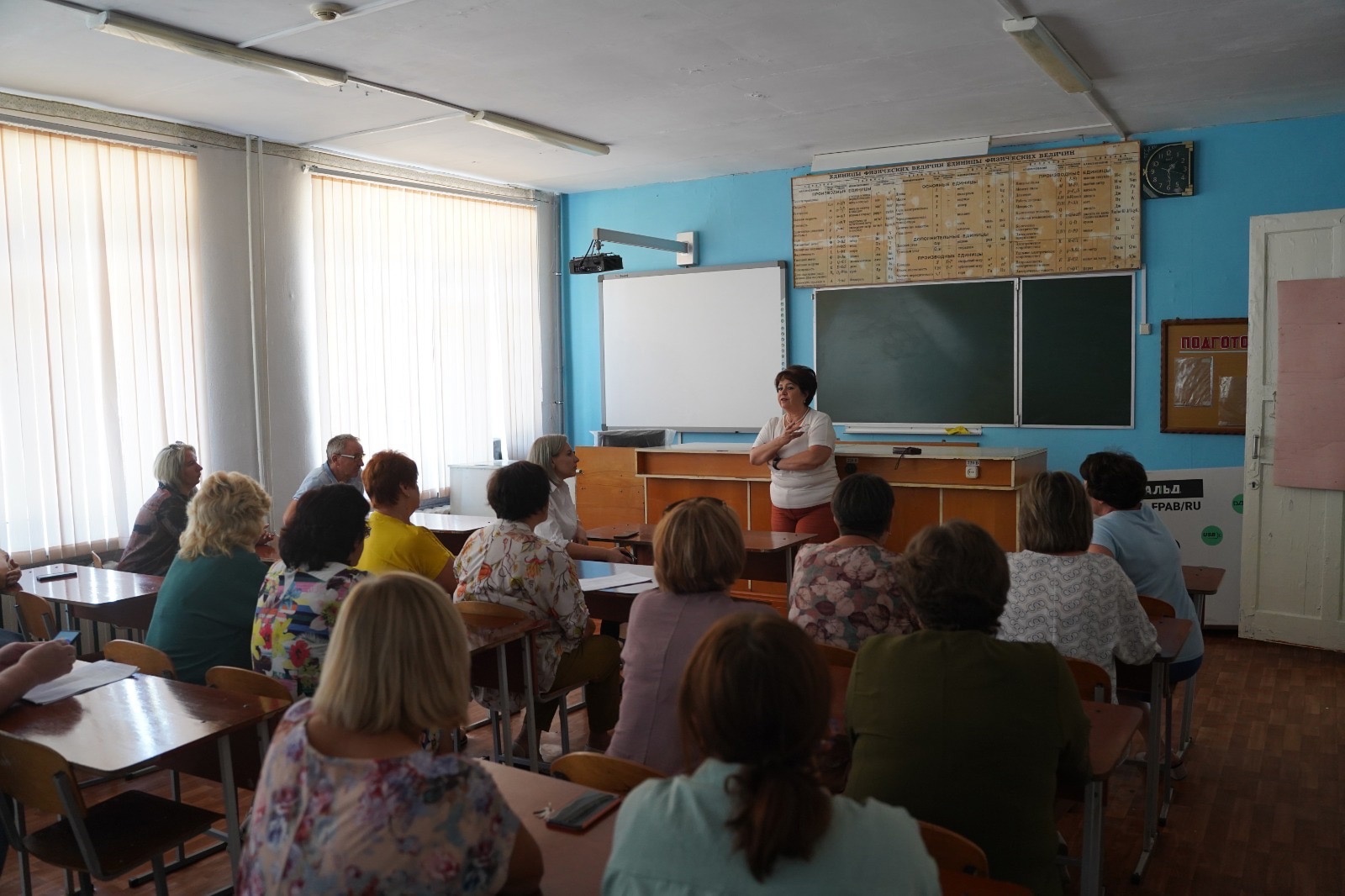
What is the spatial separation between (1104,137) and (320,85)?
463cm

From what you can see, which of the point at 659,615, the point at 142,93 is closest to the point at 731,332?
the point at 142,93

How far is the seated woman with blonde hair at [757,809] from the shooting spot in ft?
3.87

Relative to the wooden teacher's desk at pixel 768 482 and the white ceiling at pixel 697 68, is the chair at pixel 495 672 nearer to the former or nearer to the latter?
the wooden teacher's desk at pixel 768 482

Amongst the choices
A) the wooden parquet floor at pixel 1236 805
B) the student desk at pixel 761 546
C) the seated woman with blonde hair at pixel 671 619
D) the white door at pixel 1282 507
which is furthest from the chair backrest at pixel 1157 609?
the white door at pixel 1282 507

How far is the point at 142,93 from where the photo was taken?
509 centimetres

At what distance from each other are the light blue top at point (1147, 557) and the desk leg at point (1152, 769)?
0.26 m

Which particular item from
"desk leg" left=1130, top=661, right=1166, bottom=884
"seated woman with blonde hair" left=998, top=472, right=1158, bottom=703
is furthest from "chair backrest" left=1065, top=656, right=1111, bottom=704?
"desk leg" left=1130, top=661, right=1166, bottom=884

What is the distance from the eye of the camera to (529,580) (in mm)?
3348

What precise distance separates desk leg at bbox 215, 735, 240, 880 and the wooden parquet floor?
0.72m

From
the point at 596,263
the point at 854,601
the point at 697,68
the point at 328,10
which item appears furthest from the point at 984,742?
the point at 596,263

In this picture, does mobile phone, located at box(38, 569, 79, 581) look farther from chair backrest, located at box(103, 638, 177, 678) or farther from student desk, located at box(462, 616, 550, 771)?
student desk, located at box(462, 616, 550, 771)

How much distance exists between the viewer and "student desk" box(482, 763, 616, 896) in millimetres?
1571

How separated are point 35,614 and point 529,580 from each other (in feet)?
6.29

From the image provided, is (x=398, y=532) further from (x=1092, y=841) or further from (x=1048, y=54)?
(x=1048, y=54)
